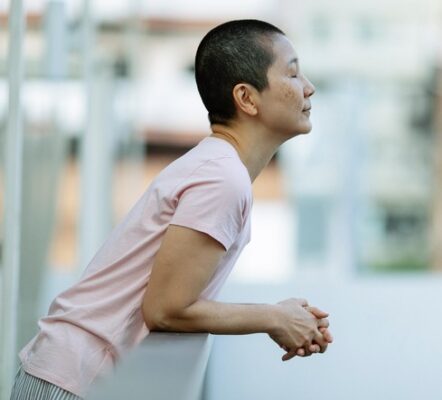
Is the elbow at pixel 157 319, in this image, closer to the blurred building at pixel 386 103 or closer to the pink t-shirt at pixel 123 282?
the pink t-shirt at pixel 123 282

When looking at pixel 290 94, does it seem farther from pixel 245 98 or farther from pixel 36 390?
pixel 36 390

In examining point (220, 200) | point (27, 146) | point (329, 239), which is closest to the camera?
point (220, 200)

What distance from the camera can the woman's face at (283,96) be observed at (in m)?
2.95

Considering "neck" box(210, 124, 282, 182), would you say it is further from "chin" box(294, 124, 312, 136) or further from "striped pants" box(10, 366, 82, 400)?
"striped pants" box(10, 366, 82, 400)

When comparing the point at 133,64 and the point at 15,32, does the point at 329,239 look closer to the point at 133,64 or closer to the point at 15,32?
the point at 133,64

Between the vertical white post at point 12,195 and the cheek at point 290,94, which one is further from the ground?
the cheek at point 290,94

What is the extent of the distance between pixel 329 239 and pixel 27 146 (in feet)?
23.6

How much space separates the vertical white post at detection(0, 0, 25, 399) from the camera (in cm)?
382

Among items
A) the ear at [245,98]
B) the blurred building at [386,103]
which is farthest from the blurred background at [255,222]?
Result: the ear at [245,98]

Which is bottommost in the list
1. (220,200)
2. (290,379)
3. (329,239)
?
(329,239)

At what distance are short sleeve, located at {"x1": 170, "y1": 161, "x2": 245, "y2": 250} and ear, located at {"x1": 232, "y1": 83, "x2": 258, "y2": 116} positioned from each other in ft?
0.77

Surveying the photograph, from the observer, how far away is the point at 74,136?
23.9 ft

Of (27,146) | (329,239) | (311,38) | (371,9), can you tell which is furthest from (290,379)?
(371,9)

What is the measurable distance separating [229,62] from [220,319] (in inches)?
22.9
